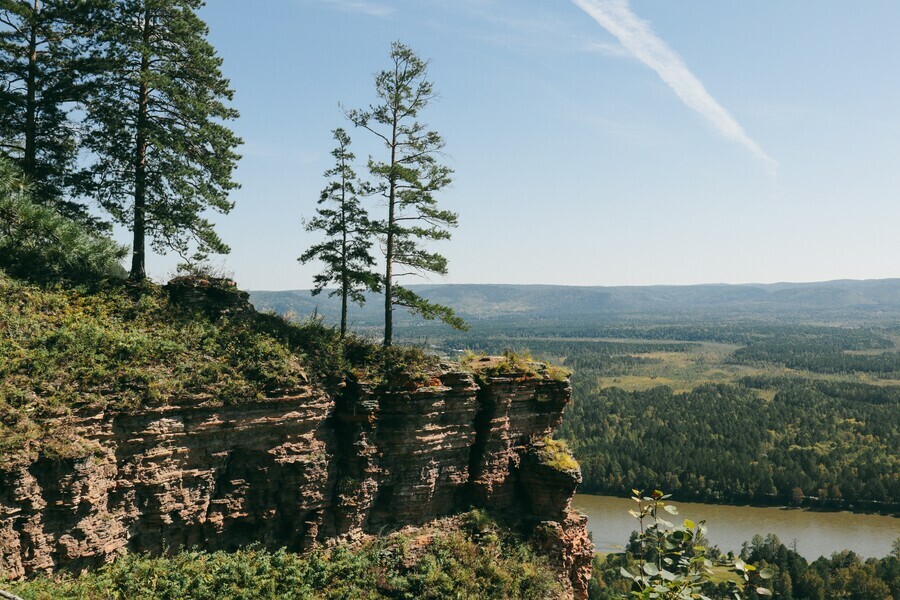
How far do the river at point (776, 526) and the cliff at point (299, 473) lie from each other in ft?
169

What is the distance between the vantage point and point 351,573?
1889 centimetres

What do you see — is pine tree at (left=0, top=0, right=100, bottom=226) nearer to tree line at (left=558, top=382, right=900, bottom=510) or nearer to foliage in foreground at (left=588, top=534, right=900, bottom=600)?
foliage in foreground at (left=588, top=534, right=900, bottom=600)

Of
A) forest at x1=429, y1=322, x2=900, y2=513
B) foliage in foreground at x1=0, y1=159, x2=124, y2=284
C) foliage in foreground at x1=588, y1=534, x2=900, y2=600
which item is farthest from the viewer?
forest at x1=429, y1=322, x2=900, y2=513

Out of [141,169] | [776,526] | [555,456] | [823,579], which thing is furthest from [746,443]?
[141,169]

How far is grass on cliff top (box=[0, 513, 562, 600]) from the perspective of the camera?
15539 mm

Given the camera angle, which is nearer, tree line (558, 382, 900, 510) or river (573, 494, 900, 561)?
river (573, 494, 900, 561)

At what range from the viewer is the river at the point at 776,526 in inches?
2844

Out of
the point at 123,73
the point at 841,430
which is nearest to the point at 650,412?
the point at 841,430

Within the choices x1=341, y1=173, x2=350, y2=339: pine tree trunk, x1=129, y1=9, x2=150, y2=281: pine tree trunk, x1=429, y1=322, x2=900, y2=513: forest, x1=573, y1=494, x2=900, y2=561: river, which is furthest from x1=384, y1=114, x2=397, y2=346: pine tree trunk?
x1=429, y1=322, x2=900, y2=513: forest

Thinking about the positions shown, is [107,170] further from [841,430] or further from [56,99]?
[841,430]

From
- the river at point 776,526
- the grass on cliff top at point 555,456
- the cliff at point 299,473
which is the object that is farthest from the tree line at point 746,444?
the cliff at point 299,473

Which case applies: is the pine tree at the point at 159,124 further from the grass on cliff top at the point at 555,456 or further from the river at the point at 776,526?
the river at the point at 776,526

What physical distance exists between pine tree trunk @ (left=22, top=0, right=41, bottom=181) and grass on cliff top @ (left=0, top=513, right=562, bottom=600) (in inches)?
594

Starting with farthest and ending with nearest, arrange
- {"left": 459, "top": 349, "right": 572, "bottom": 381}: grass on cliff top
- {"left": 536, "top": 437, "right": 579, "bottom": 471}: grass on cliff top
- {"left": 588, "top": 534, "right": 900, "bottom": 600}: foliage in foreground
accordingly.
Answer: {"left": 588, "top": 534, "right": 900, "bottom": 600}: foliage in foreground → {"left": 459, "top": 349, "right": 572, "bottom": 381}: grass on cliff top → {"left": 536, "top": 437, "right": 579, "bottom": 471}: grass on cliff top
